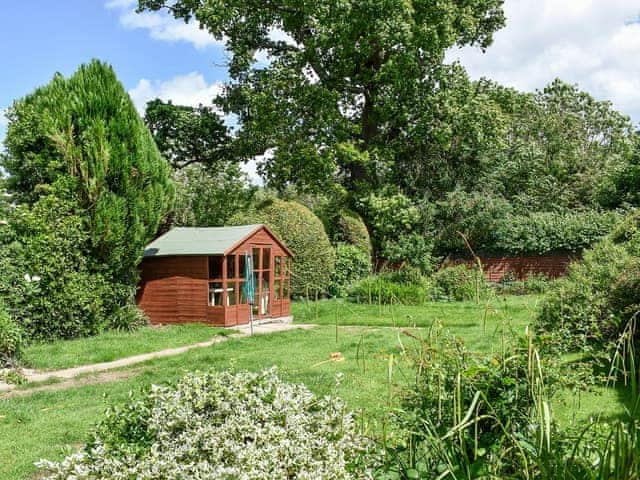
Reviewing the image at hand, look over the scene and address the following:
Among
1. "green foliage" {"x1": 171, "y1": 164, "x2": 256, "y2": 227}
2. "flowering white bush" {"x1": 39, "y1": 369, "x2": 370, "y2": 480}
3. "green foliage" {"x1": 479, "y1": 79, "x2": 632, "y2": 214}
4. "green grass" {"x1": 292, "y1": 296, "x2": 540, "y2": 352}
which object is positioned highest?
"green foliage" {"x1": 479, "y1": 79, "x2": 632, "y2": 214}

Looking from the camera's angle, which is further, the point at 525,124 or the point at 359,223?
the point at 525,124

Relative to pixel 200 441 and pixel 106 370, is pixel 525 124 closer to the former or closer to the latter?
pixel 106 370

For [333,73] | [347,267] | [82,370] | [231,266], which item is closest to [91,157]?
[231,266]

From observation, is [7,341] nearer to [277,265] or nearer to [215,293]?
[215,293]

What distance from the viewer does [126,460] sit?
2660 mm

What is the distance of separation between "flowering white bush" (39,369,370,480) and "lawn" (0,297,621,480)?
24cm

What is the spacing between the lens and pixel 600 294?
6605mm

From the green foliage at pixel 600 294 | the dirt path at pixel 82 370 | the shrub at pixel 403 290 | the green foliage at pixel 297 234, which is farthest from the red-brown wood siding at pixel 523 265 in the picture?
the green foliage at pixel 600 294

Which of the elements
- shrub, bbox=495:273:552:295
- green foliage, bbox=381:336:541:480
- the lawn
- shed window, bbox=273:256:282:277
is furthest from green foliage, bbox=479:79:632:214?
green foliage, bbox=381:336:541:480

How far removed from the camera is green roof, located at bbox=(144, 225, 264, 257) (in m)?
13.2

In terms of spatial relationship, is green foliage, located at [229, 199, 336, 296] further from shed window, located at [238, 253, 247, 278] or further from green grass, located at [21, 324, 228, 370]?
green grass, located at [21, 324, 228, 370]

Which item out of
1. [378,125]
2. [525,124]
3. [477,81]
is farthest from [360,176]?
[525,124]

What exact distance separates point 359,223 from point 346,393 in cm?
1452

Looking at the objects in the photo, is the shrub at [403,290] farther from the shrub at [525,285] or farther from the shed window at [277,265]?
the shrub at [525,285]
